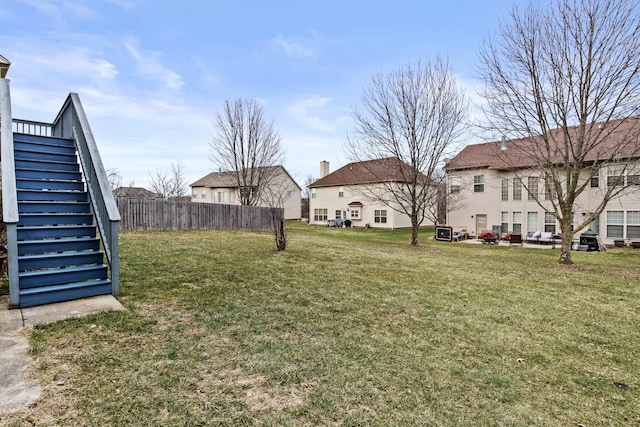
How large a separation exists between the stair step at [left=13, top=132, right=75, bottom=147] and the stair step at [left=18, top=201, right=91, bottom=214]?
169cm

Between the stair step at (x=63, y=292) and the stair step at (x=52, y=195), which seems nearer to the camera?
the stair step at (x=63, y=292)

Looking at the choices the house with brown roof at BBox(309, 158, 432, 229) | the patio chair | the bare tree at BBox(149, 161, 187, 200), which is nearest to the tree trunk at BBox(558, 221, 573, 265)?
the patio chair

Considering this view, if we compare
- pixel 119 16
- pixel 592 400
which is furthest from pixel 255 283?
pixel 119 16

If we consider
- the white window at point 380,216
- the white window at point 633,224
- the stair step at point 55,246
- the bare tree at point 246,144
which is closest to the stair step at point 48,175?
the stair step at point 55,246

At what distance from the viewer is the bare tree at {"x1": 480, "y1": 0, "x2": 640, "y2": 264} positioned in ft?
30.2

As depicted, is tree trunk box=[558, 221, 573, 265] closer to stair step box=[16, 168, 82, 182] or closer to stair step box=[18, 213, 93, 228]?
stair step box=[18, 213, 93, 228]

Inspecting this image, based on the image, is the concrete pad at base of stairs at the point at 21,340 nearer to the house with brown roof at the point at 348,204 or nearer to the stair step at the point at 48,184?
the stair step at the point at 48,184

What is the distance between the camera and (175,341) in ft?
10.6

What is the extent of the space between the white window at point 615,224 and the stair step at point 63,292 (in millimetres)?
24296

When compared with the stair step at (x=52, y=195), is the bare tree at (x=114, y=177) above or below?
above

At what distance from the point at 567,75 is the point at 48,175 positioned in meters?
13.2

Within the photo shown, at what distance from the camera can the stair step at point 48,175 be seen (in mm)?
5234

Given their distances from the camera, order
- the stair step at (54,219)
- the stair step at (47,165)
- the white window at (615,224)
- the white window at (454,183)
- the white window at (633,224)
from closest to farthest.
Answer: the stair step at (54,219) → the stair step at (47,165) → the white window at (633,224) → the white window at (615,224) → the white window at (454,183)

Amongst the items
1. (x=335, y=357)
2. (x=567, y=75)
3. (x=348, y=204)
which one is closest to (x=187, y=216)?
(x=335, y=357)
